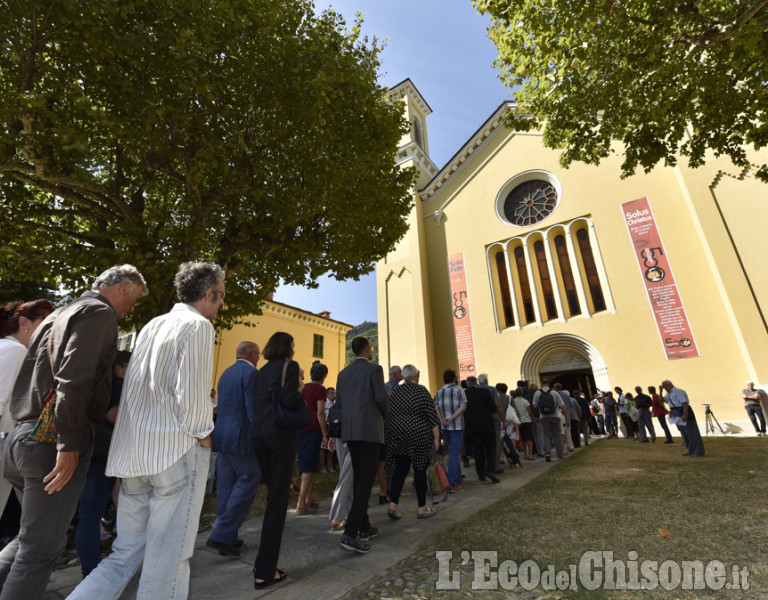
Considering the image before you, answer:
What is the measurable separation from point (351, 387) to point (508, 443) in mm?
5338

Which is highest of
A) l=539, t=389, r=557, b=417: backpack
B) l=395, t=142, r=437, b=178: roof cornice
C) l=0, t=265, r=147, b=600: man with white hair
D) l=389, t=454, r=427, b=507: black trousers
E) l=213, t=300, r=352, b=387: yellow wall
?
l=395, t=142, r=437, b=178: roof cornice

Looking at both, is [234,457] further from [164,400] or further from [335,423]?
[164,400]

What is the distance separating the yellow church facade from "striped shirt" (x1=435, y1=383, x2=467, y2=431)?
38.8ft

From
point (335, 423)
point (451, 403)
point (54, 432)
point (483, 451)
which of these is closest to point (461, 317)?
point (483, 451)

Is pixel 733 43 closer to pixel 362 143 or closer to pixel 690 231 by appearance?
pixel 362 143

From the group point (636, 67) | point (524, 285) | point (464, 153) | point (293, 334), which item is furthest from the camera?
point (293, 334)

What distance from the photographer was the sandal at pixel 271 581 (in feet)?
8.57

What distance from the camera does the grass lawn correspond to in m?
2.64

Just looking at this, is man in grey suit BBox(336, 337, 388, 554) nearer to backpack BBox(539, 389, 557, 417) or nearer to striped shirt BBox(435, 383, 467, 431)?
striped shirt BBox(435, 383, 467, 431)

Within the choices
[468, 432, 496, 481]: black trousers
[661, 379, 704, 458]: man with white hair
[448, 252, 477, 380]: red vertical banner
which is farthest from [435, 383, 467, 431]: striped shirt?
[448, 252, 477, 380]: red vertical banner

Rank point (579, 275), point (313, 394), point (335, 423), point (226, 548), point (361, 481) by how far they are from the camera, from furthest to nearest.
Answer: point (579, 275), point (313, 394), point (335, 423), point (361, 481), point (226, 548)

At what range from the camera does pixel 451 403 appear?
6.08 meters

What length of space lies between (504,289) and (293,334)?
41.2 ft

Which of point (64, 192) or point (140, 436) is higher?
point (64, 192)
